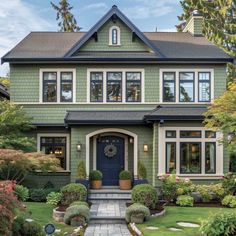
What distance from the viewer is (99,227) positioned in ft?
45.6

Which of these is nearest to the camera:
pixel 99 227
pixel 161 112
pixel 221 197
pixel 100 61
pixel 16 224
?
pixel 16 224

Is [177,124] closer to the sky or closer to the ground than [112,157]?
closer to the sky

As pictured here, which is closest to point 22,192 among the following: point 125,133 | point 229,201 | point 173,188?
point 125,133

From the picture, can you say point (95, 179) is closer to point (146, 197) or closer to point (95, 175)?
point (95, 175)

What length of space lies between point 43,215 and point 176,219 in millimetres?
4656

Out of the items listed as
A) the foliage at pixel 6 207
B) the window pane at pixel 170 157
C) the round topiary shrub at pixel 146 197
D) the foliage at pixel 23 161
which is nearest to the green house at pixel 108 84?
the window pane at pixel 170 157

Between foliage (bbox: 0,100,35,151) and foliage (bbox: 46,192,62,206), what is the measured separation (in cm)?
246

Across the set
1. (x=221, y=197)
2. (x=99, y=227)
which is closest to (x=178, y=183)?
(x=221, y=197)

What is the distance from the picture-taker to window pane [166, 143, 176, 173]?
18.9 metres

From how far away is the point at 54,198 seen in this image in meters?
17.5

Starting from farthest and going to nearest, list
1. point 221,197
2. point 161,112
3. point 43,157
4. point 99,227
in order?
point 161,112 < point 221,197 < point 43,157 < point 99,227

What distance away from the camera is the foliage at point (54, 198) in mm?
17281

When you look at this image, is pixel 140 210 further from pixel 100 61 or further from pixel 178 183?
pixel 100 61

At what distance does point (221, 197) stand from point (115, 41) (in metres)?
8.92
